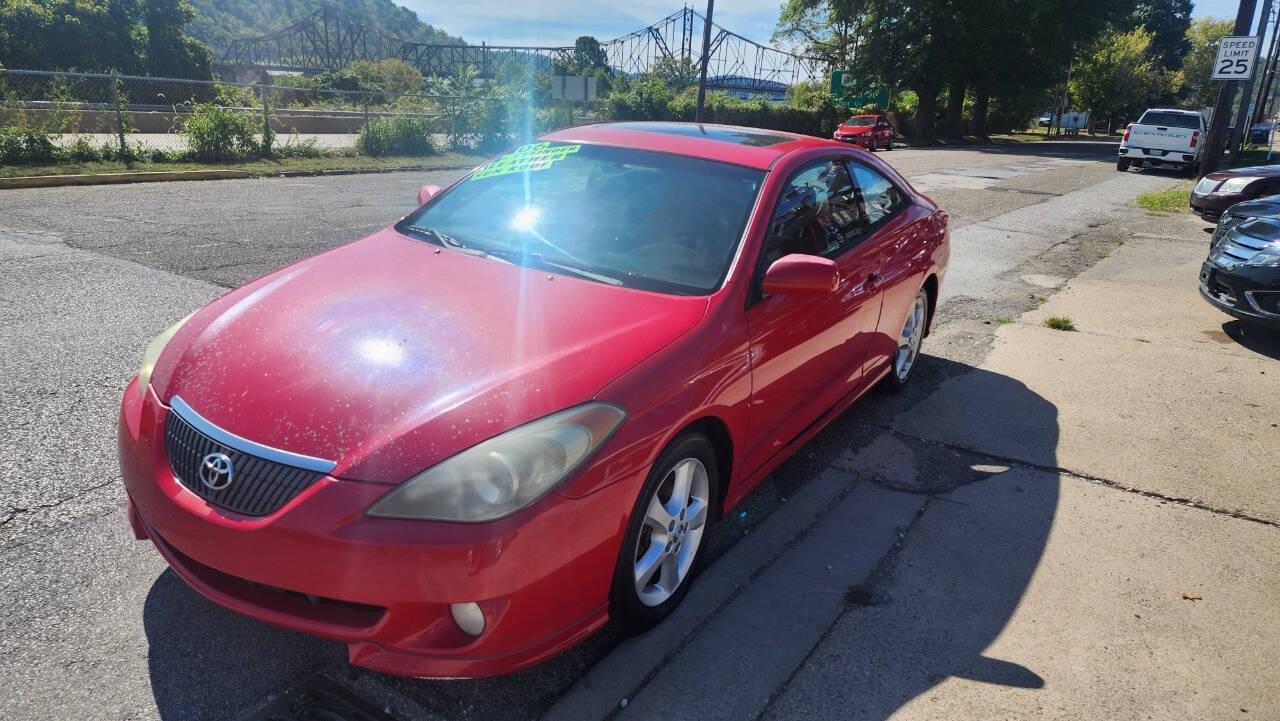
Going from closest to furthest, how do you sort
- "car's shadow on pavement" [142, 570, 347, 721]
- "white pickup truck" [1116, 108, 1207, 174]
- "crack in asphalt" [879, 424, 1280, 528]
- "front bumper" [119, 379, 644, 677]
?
"front bumper" [119, 379, 644, 677]
"car's shadow on pavement" [142, 570, 347, 721]
"crack in asphalt" [879, 424, 1280, 528]
"white pickup truck" [1116, 108, 1207, 174]

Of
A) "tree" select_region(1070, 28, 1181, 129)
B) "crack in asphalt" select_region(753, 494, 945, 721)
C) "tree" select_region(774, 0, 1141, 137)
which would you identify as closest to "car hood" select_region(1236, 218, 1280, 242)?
"crack in asphalt" select_region(753, 494, 945, 721)

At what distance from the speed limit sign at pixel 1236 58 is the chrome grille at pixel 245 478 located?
18479mm

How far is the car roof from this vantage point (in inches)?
143

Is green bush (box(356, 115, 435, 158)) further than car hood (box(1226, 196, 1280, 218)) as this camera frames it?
Yes

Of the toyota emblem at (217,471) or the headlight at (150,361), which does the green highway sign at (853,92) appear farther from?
the toyota emblem at (217,471)

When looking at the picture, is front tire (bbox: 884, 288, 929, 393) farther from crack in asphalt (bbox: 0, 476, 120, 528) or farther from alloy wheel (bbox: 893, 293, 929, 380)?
crack in asphalt (bbox: 0, 476, 120, 528)

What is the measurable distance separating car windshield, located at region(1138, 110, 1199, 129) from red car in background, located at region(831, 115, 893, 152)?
1102cm

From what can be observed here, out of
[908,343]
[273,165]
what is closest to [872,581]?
[908,343]

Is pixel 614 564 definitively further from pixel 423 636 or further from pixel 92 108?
pixel 92 108

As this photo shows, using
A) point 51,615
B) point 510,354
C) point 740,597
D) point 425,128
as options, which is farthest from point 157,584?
point 425,128

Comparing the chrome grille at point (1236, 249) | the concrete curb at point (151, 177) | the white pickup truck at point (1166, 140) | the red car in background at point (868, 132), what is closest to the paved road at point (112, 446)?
the concrete curb at point (151, 177)

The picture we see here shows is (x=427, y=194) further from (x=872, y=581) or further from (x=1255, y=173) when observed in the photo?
(x=1255, y=173)

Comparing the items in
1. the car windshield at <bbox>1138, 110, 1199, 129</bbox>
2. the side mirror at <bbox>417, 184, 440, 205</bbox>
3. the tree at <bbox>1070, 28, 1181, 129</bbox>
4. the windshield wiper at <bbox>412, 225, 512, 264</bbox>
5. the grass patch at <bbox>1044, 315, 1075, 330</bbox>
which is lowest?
the grass patch at <bbox>1044, 315, 1075, 330</bbox>

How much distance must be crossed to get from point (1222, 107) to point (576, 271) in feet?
64.2
